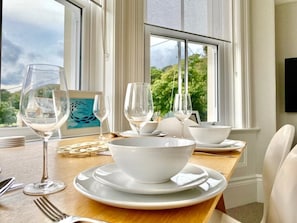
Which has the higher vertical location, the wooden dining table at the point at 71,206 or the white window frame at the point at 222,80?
the white window frame at the point at 222,80

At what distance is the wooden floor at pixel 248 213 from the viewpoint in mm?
2097

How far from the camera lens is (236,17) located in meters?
2.51

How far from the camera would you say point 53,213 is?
35cm

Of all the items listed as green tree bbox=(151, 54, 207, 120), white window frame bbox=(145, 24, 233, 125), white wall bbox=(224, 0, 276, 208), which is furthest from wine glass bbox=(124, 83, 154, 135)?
white wall bbox=(224, 0, 276, 208)

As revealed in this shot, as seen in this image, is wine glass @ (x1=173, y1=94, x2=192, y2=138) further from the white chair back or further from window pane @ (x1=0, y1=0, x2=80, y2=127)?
window pane @ (x1=0, y1=0, x2=80, y2=127)

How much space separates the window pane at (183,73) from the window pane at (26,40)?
774 millimetres

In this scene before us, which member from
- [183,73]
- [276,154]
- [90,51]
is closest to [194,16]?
[183,73]

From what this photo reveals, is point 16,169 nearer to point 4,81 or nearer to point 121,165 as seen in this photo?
point 121,165

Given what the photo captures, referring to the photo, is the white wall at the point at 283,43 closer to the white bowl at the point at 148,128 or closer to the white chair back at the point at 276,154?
the white chair back at the point at 276,154

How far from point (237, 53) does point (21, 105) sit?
240 centimetres

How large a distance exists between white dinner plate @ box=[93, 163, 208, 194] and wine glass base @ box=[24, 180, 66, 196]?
0.08 meters

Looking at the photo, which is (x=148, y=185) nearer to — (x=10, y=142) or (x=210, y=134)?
(x=210, y=134)

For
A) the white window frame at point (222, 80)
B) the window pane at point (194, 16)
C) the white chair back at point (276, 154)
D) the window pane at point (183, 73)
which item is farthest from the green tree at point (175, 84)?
the white chair back at point (276, 154)

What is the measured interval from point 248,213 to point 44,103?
2258 millimetres
